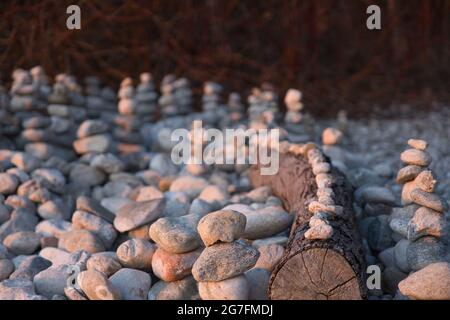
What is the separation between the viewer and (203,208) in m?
3.40

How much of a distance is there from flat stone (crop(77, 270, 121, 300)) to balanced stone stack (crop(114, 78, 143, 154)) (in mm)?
2277

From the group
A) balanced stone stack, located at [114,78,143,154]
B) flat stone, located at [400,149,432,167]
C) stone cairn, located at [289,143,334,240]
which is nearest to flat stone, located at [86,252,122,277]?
stone cairn, located at [289,143,334,240]

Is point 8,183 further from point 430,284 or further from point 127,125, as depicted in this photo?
point 430,284

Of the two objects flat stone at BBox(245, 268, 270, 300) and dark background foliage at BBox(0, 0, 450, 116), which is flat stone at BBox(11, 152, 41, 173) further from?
flat stone at BBox(245, 268, 270, 300)

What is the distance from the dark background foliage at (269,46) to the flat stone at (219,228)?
3.44 m

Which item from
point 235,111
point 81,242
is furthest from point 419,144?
point 235,111

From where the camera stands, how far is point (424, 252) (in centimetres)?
267

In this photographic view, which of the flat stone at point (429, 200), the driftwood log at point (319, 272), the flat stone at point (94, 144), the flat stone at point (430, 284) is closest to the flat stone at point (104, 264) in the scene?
the driftwood log at point (319, 272)

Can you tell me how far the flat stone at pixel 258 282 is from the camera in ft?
8.37

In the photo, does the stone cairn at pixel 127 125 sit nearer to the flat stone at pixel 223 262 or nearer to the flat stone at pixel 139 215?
the flat stone at pixel 139 215

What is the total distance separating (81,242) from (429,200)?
1.56m

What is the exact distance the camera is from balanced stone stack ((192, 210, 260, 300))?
7.95 feet
